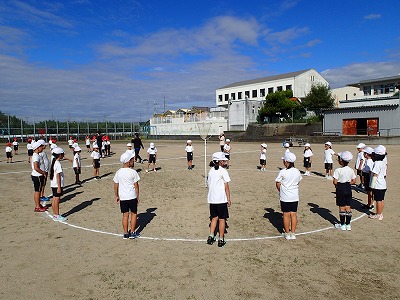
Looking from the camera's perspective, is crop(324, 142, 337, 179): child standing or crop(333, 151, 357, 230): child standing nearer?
crop(333, 151, 357, 230): child standing

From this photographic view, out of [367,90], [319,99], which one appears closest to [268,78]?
[319,99]

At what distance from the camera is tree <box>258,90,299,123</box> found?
171ft

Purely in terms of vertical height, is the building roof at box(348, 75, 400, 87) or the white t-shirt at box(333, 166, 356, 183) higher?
the building roof at box(348, 75, 400, 87)

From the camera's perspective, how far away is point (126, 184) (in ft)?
20.4

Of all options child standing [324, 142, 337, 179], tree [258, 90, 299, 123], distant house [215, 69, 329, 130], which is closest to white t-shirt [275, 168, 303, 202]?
child standing [324, 142, 337, 179]

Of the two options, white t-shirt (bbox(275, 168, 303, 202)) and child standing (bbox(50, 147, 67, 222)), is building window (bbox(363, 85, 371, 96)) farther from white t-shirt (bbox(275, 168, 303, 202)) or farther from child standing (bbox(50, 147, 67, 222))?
child standing (bbox(50, 147, 67, 222))

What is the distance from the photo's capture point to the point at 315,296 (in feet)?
14.3

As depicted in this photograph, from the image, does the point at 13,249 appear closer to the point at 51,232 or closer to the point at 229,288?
the point at 51,232

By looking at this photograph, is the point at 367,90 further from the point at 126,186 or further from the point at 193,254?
the point at 126,186

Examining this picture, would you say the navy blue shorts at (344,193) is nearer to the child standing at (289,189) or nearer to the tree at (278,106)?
the child standing at (289,189)

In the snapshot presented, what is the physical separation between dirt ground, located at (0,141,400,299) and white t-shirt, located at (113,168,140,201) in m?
1.05

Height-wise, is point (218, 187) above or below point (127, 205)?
above

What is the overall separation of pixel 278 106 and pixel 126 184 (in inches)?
1940

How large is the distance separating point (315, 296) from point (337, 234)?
9.31ft
